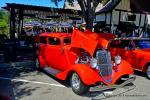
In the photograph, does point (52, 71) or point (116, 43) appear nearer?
point (52, 71)

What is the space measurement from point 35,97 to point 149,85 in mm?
4015

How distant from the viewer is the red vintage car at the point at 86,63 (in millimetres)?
7582

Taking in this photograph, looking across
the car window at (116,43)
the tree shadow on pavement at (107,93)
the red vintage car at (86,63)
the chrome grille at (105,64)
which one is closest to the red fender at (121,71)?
the red vintage car at (86,63)

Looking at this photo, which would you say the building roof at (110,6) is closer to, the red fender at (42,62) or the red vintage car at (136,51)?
the red vintage car at (136,51)

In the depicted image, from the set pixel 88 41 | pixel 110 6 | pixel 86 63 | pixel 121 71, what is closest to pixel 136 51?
pixel 121 71

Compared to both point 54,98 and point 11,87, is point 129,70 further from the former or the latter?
point 11,87

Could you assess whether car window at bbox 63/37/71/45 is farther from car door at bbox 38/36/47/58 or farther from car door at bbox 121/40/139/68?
car door at bbox 121/40/139/68

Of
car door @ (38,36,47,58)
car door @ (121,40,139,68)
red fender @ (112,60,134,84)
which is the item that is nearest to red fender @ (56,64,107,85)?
red fender @ (112,60,134,84)

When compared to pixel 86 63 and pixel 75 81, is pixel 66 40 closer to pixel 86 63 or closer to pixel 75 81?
pixel 86 63

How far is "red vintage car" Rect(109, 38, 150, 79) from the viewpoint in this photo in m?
10.1

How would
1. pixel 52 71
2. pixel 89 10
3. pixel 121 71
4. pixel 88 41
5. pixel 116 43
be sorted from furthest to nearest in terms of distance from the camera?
pixel 89 10 < pixel 116 43 < pixel 52 71 < pixel 121 71 < pixel 88 41

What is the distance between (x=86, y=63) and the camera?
26.4ft

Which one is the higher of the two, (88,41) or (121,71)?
(88,41)

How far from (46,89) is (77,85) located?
1.08 m
